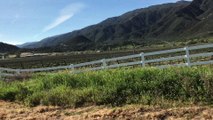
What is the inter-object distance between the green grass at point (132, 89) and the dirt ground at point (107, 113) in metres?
0.52

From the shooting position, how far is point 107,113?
37.7ft

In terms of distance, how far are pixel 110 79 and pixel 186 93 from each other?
3.42m

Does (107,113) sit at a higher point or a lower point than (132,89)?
lower

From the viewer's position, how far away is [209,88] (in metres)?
11.5

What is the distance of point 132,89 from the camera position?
13328mm

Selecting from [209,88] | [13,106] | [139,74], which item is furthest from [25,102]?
[209,88]

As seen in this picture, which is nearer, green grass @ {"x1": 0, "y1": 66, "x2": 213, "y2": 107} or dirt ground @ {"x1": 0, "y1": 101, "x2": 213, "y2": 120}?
dirt ground @ {"x1": 0, "y1": 101, "x2": 213, "y2": 120}

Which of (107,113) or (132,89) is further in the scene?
(132,89)

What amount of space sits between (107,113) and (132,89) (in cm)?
203

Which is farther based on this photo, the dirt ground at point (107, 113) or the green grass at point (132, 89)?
the green grass at point (132, 89)

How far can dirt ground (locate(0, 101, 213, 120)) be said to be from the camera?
10.4 metres

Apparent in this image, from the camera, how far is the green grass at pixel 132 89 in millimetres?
11906

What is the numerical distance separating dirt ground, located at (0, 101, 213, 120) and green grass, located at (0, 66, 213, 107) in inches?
20.7

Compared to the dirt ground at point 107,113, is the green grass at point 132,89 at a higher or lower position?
higher
